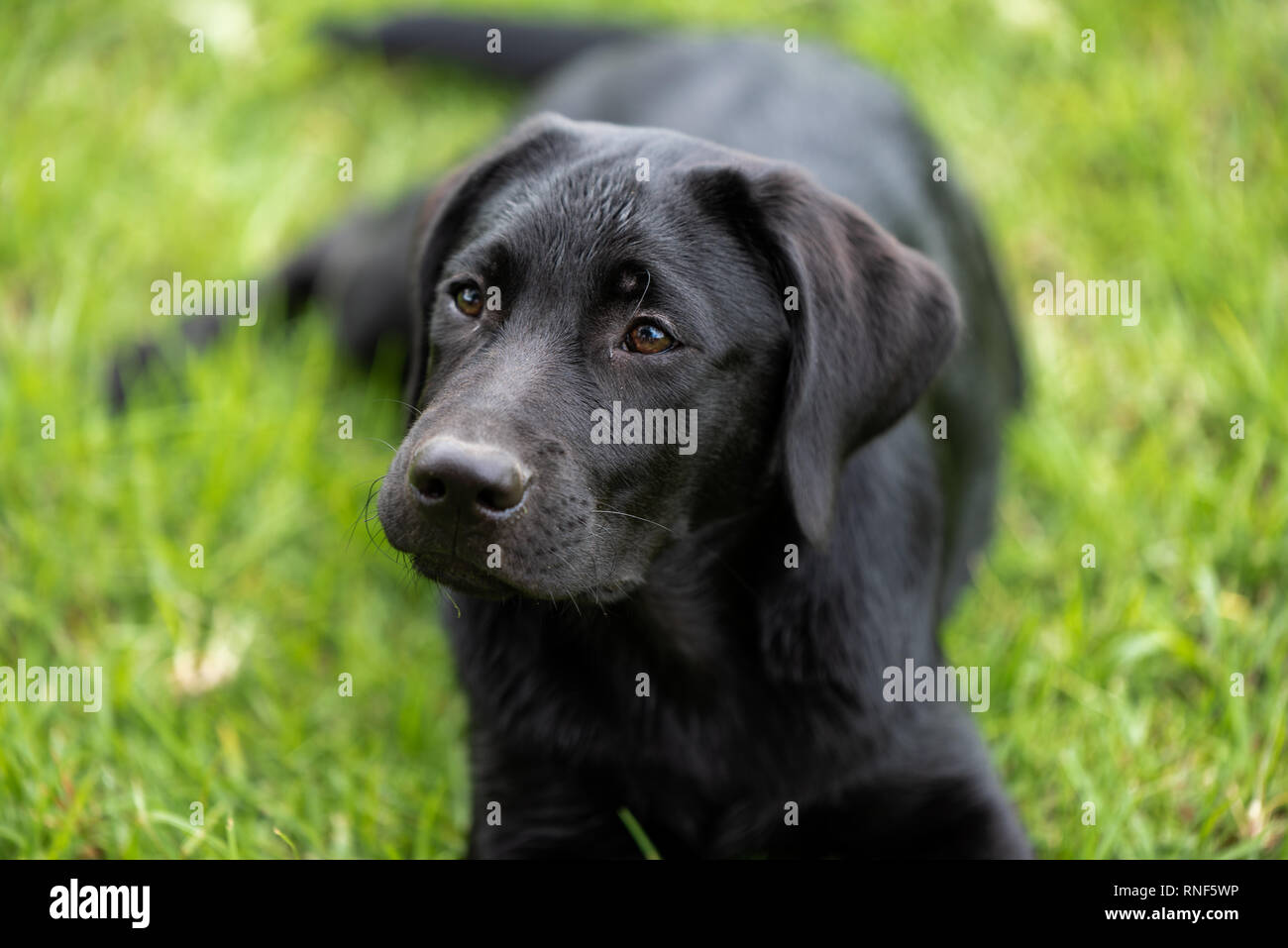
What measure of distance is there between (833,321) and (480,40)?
3.33 m

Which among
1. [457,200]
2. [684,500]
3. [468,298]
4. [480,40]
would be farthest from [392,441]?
[480,40]

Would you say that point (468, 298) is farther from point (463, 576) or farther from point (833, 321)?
point (833, 321)

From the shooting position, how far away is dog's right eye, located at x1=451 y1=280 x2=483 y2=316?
7.93 ft

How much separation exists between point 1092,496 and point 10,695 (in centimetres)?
281

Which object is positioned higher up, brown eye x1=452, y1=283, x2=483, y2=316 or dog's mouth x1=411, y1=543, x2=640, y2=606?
brown eye x1=452, y1=283, x2=483, y2=316

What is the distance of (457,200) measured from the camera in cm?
265

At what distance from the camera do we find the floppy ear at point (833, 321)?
7.58ft

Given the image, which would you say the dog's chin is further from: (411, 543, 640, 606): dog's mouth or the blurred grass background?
the blurred grass background

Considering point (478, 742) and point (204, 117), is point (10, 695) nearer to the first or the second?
point (478, 742)

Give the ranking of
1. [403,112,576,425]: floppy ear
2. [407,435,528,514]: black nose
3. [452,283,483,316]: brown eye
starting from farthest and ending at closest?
1. [403,112,576,425]: floppy ear
2. [452,283,483,316]: brown eye
3. [407,435,528,514]: black nose

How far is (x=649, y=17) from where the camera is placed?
536 centimetres

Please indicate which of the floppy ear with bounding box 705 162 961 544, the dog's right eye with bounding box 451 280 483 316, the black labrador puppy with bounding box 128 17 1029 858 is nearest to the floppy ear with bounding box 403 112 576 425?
the black labrador puppy with bounding box 128 17 1029 858

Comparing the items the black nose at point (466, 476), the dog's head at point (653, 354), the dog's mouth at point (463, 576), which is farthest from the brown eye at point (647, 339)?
the dog's mouth at point (463, 576)

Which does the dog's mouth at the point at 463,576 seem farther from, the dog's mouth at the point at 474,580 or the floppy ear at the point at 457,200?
the floppy ear at the point at 457,200
